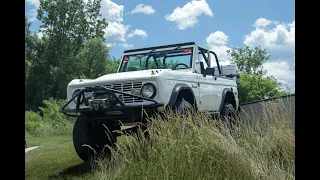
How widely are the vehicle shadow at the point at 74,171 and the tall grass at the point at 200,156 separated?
2.53 ft

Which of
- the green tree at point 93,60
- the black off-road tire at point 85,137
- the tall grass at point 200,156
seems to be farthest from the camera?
the green tree at point 93,60

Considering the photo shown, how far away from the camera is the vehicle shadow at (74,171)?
17.8 ft

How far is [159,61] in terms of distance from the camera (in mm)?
7168

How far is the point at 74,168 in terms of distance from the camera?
605 cm

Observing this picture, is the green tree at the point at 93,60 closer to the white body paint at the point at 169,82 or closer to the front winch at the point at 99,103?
the white body paint at the point at 169,82

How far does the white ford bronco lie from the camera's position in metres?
5.26

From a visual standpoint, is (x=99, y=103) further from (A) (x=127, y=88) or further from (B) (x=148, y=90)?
(B) (x=148, y=90)

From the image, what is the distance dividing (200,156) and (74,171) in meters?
2.58

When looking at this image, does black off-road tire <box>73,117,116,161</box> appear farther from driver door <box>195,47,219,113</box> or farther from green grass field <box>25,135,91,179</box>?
driver door <box>195,47,219,113</box>

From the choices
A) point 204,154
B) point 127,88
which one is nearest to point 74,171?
point 127,88

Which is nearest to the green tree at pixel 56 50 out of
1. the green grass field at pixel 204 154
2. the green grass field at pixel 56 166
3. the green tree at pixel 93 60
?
the green tree at pixel 93 60

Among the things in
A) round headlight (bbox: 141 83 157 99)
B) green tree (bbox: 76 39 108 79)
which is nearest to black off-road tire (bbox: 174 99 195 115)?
round headlight (bbox: 141 83 157 99)

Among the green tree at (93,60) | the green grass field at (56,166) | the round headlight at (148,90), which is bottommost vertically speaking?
the green grass field at (56,166)
